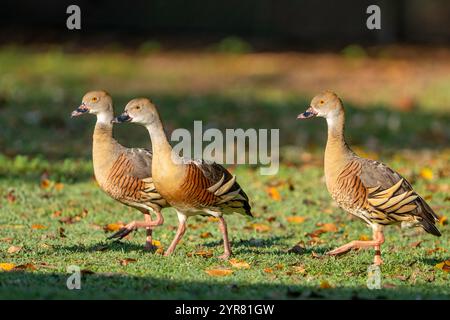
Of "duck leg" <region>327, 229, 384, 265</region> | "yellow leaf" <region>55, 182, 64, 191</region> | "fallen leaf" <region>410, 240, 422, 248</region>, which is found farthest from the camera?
"yellow leaf" <region>55, 182, 64, 191</region>

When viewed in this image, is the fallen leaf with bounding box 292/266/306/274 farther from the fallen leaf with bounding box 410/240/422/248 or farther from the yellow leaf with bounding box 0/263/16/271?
the yellow leaf with bounding box 0/263/16/271

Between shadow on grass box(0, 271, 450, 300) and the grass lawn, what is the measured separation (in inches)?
0.6

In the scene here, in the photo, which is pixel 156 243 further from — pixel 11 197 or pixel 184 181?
pixel 11 197

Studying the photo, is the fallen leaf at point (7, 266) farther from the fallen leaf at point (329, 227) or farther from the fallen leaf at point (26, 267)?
the fallen leaf at point (329, 227)

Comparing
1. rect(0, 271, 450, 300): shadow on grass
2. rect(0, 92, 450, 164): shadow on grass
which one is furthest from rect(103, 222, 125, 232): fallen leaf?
rect(0, 92, 450, 164): shadow on grass

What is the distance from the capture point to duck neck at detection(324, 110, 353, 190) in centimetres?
814

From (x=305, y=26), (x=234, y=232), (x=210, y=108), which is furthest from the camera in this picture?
(x=305, y=26)

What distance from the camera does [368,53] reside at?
78.0ft

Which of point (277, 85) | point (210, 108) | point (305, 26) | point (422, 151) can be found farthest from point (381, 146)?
point (305, 26)

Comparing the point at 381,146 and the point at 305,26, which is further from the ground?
the point at 305,26

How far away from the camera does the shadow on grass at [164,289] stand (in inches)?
262

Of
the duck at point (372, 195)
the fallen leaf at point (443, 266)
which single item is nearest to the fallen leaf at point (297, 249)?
the duck at point (372, 195)

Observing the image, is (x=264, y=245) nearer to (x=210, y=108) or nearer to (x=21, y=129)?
(x=21, y=129)

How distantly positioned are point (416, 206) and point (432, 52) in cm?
1683
